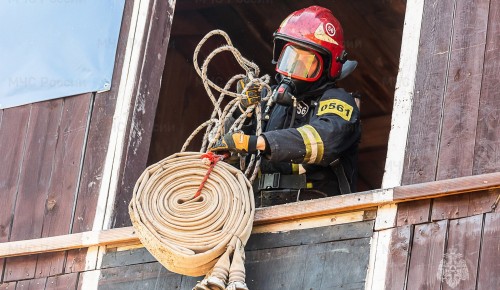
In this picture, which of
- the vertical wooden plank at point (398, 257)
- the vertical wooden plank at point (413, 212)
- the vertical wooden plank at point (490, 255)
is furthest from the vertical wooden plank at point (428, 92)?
the vertical wooden plank at point (490, 255)

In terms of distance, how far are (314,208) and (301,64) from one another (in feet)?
3.60

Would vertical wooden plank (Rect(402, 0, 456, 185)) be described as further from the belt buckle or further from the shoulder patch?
the belt buckle

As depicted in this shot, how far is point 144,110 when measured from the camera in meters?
7.60

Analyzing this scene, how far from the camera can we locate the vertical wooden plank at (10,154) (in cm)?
766

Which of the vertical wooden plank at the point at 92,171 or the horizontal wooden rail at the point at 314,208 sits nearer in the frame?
the horizontal wooden rail at the point at 314,208

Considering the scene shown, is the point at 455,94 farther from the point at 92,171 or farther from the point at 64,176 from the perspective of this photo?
the point at 64,176

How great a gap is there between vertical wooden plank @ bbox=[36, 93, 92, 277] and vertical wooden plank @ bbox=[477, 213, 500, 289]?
83.4 inches

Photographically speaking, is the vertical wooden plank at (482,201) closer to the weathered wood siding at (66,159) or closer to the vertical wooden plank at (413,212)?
the vertical wooden plank at (413,212)

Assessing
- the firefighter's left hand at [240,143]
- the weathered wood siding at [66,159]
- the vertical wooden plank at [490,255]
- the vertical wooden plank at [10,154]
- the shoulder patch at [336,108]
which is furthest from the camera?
the vertical wooden plank at [10,154]

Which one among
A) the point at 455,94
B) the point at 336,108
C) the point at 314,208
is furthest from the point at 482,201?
the point at 336,108

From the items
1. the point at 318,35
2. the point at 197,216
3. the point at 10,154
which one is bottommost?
the point at 197,216

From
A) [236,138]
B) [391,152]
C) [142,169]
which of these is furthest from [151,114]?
[391,152]

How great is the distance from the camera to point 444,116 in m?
6.59

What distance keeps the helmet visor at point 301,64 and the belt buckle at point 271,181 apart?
492mm
